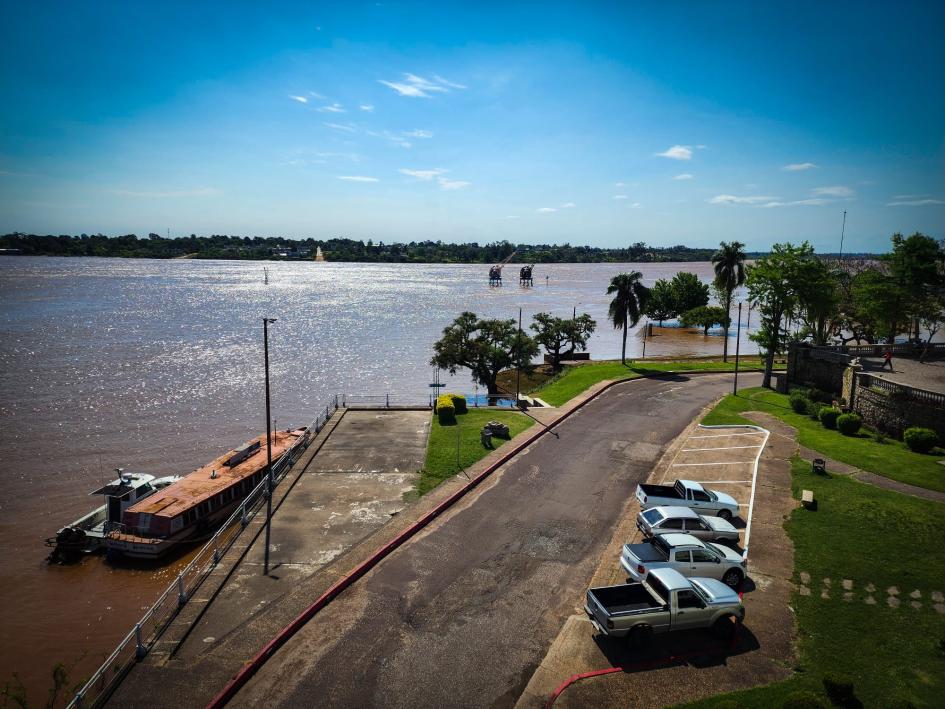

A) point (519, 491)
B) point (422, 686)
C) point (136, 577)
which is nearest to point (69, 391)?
point (136, 577)

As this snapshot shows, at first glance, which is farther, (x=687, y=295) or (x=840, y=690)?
(x=687, y=295)

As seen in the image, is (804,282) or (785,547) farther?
(804,282)

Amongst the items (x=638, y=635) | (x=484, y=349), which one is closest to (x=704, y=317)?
(x=484, y=349)

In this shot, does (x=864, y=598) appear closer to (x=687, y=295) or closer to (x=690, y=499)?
(x=690, y=499)

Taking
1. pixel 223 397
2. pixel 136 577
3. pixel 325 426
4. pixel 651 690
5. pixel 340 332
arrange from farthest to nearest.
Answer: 1. pixel 340 332
2. pixel 223 397
3. pixel 325 426
4. pixel 136 577
5. pixel 651 690

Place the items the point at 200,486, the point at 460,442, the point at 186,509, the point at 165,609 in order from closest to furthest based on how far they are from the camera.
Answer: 1. the point at 165,609
2. the point at 186,509
3. the point at 200,486
4. the point at 460,442

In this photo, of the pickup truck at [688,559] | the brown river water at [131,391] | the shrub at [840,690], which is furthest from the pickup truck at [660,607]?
the brown river water at [131,391]

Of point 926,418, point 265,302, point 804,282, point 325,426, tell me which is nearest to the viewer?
point 926,418

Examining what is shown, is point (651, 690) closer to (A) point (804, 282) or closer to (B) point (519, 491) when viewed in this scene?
(B) point (519, 491)
